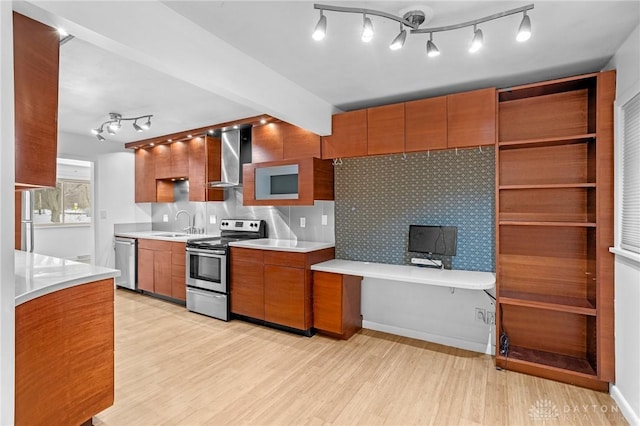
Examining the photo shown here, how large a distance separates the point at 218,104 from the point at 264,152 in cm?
73

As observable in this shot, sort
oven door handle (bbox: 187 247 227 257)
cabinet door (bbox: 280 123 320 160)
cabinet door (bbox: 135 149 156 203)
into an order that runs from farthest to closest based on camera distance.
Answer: cabinet door (bbox: 135 149 156 203) → oven door handle (bbox: 187 247 227 257) → cabinet door (bbox: 280 123 320 160)

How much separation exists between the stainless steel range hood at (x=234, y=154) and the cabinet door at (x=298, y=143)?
2.37ft

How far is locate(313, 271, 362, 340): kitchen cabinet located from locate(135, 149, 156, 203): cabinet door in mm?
3413

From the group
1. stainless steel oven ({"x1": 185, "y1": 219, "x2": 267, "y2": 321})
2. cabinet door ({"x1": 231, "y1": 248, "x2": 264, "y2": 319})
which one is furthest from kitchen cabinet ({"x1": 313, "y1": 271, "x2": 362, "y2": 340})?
stainless steel oven ({"x1": 185, "y1": 219, "x2": 267, "y2": 321})

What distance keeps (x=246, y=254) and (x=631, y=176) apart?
11.1 ft

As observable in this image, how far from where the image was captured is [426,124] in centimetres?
292

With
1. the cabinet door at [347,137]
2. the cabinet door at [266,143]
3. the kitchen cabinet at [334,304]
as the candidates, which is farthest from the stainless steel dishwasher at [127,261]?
the cabinet door at [347,137]

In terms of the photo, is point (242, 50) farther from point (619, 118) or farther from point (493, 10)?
point (619, 118)

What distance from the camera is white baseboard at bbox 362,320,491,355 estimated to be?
3010mm

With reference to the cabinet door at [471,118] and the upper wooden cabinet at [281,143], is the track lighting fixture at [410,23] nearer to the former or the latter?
the cabinet door at [471,118]

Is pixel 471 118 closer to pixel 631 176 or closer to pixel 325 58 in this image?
pixel 631 176

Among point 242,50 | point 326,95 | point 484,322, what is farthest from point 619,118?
point 242,50

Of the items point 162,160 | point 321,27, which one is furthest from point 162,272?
point 321,27

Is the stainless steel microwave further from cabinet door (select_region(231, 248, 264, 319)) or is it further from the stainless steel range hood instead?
cabinet door (select_region(231, 248, 264, 319))
